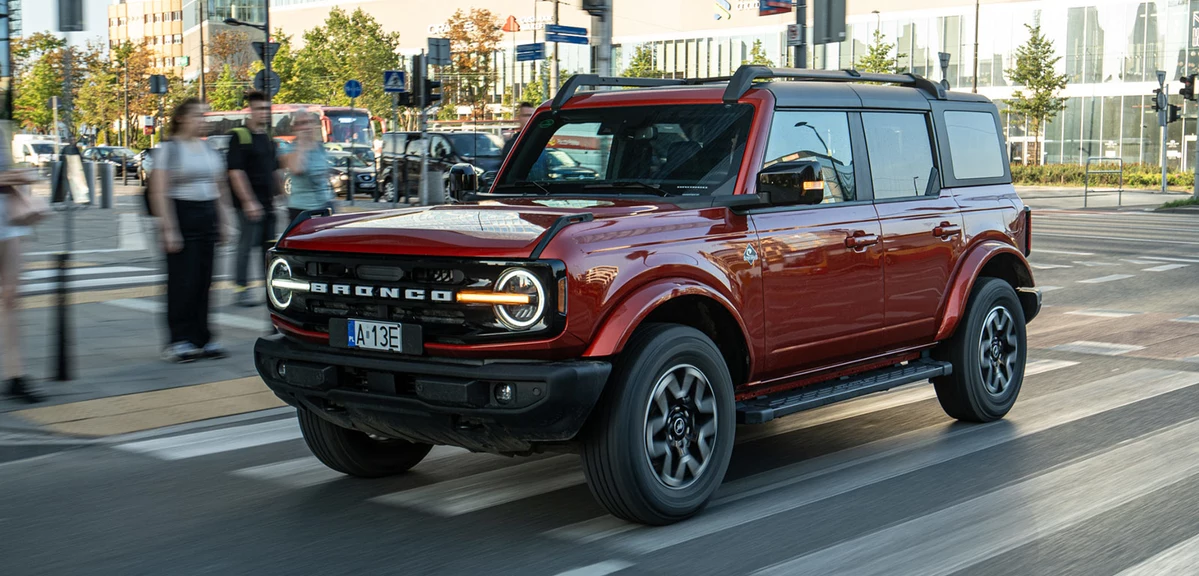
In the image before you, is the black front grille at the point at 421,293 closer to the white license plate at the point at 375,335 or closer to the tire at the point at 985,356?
the white license plate at the point at 375,335

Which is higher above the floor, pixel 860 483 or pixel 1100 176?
pixel 1100 176

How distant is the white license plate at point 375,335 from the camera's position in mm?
5156

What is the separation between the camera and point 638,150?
20.7ft

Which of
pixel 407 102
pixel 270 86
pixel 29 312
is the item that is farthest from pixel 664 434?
pixel 270 86

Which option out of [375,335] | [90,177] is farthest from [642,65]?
[375,335]

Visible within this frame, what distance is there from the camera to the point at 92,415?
25.5 feet

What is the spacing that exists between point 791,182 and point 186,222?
18.2 ft

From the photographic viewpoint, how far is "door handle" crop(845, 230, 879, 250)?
20.5 feet

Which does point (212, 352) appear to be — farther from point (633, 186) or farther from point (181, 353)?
point (633, 186)

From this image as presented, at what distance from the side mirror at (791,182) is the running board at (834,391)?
2.93ft

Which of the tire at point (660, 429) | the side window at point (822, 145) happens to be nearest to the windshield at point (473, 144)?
the side window at point (822, 145)

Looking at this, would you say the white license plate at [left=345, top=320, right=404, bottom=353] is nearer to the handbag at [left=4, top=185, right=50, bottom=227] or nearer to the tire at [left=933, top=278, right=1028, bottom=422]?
the tire at [left=933, top=278, right=1028, bottom=422]

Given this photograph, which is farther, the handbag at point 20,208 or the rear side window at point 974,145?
the handbag at point 20,208

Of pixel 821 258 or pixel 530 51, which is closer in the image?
pixel 821 258
